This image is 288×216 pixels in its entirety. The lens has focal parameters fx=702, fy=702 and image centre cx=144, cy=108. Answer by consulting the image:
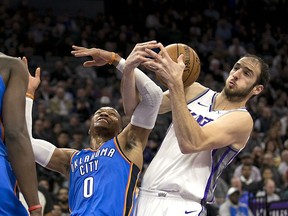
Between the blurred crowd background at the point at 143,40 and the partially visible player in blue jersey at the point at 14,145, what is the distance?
561cm

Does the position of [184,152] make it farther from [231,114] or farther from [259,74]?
[259,74]

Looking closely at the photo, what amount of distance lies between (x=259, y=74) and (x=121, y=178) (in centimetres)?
124

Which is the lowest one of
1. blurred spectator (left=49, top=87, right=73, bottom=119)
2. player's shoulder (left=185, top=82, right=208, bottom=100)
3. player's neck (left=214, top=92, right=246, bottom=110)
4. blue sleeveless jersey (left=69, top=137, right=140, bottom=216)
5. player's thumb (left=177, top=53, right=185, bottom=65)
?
blurred spectator (left=49, top=87, right=73, bottom=119)

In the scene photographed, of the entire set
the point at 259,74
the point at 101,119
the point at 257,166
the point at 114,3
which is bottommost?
the point at 257,166

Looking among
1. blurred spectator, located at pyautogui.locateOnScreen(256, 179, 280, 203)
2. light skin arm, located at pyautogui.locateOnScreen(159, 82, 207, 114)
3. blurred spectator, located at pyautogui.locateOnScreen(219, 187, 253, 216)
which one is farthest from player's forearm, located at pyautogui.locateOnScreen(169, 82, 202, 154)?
blurred spectator, located at pyautogui.locateOnScreen(256, 179, 280, 203)

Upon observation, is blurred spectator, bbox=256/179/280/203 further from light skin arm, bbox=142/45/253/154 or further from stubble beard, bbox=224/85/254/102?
light skin arm, bbox=142/45/253/154

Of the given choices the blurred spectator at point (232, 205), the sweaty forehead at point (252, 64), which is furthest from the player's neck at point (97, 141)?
the blurred spectator at point (232, 205)

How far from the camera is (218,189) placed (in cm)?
1085

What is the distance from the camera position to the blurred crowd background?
11.9 m

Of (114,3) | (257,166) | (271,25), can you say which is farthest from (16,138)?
(271,25)

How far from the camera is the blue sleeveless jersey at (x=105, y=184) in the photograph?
449 cm

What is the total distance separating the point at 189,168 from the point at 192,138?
33 cm

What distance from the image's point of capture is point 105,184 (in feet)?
14.9

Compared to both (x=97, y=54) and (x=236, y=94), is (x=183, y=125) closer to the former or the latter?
(x=236, y=94)
